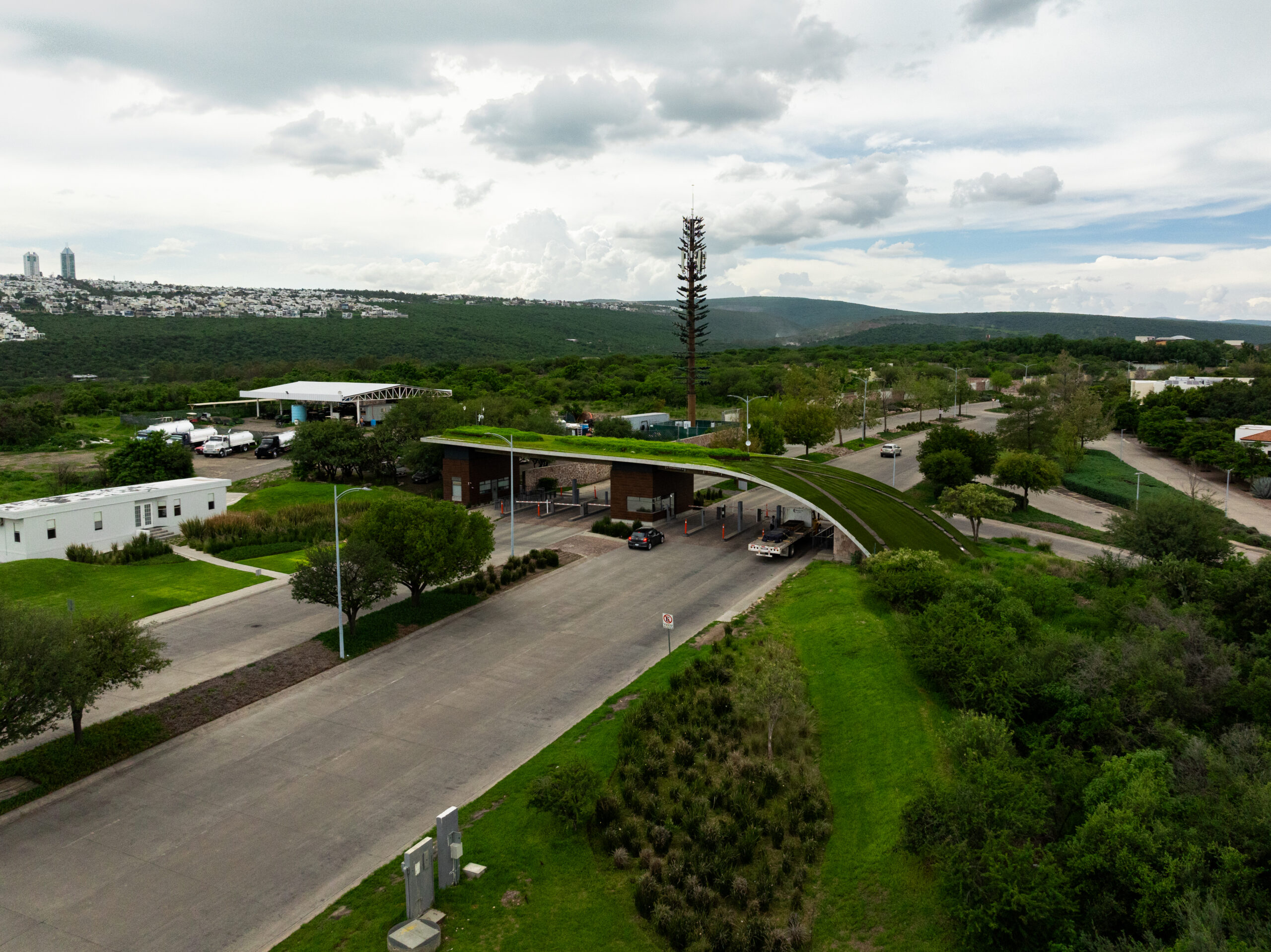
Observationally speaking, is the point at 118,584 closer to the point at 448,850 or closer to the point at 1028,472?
the point at 448,850

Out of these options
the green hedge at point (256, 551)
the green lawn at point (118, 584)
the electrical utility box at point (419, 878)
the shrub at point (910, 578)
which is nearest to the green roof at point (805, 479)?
the shrub at point (910, 578)

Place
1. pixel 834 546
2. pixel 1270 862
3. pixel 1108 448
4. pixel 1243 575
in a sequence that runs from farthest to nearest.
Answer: pixel 1108 448 → pixel 834 546 → pixel 1243 575 → pixel 1270 862

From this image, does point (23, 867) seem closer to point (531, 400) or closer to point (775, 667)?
point (775, 667)

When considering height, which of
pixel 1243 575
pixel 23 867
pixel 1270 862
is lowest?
pixel 23 867

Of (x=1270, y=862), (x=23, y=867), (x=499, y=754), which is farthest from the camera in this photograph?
(x=499, y=754)

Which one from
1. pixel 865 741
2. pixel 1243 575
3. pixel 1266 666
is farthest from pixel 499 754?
pixel 1243 575

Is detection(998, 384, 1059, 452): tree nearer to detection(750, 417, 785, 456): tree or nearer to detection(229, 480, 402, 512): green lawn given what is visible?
detection(750, 417, 785, 456): tree

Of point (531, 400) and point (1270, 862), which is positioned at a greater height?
point (531, 400)
